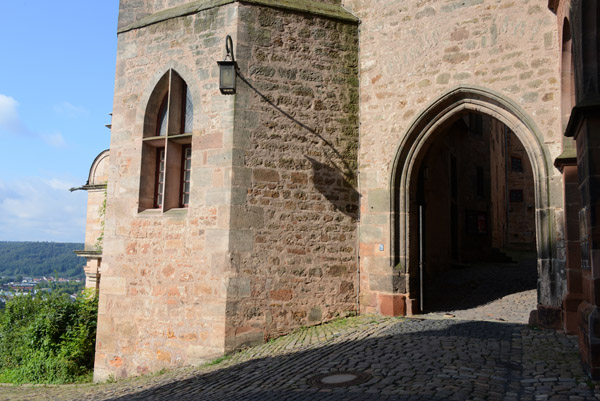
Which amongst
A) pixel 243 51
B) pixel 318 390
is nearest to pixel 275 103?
pixel 243 51

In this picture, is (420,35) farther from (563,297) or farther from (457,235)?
(457,235)

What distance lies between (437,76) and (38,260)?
102m

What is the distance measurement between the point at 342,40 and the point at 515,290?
619cm

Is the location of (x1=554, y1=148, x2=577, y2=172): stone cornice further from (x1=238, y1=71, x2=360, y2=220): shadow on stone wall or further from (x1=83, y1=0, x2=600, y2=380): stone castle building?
(x1=238, y1=71, x2=360, y2=220): shadow on stone wall

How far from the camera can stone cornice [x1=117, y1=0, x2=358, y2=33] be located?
327 inches

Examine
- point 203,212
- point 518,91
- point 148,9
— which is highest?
point 148,9

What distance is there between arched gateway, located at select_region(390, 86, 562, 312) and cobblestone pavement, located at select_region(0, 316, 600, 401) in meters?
1.12

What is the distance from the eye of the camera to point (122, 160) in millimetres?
9031

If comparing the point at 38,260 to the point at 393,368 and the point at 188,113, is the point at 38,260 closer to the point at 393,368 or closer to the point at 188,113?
the point at 188,113

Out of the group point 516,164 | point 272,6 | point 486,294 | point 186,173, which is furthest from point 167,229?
point 516,164

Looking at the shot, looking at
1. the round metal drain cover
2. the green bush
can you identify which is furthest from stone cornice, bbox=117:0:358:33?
the green bush

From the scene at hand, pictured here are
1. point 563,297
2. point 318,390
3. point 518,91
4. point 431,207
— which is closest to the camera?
point 318,390

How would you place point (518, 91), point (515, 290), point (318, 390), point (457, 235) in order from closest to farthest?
point (318, 390) < point (518, 91) < point (515, 290) < point (457, 235)

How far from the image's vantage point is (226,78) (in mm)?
7355
